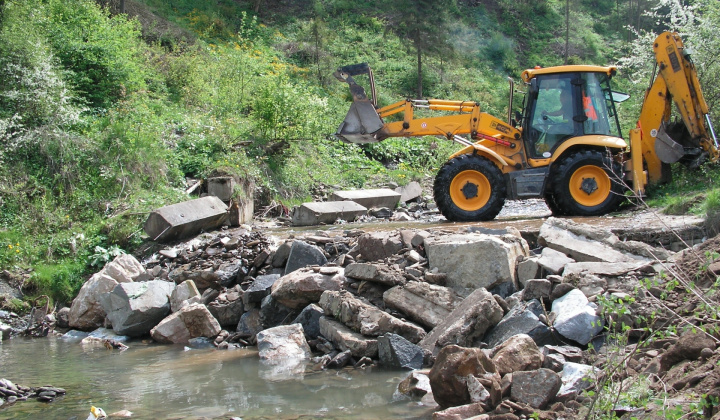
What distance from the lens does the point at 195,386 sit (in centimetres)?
556

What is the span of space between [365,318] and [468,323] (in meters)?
1.06

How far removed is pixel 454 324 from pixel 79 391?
11.0 feet

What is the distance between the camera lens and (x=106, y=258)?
988 cm

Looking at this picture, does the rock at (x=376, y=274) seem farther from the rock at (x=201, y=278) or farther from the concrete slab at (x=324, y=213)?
the concrete slab at (x=324, y=213)

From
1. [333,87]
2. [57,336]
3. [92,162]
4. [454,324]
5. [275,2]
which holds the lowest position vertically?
[57,336]

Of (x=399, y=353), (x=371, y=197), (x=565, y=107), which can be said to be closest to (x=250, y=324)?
(x=399, y=353)

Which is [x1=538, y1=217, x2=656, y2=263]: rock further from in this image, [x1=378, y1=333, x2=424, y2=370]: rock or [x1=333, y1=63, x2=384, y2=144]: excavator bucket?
[x1=333, y1=63, x2=384, y2=144]: excavator bucket

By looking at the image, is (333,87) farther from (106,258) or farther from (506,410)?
(506,410)

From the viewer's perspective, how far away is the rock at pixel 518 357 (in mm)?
4820

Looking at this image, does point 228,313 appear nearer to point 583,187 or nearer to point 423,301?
point 423,301

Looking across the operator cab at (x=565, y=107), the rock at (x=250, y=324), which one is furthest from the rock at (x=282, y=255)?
the operator cab at (x=565, y=107)

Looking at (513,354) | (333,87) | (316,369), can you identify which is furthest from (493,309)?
(333,87)

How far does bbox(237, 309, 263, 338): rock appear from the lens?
7367 mm

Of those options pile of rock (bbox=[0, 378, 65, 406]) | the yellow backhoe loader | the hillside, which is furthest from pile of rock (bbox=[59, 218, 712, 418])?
the yellow backhoe loader
